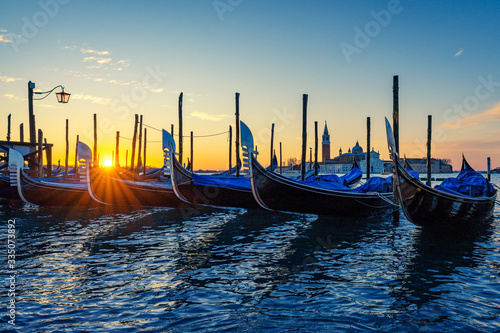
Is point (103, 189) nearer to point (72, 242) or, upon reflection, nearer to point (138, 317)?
point (72, 242)

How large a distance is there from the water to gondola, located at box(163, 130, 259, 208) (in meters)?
2.46

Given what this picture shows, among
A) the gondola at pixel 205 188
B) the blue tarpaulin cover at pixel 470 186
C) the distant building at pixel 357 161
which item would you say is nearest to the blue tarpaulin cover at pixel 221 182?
the gondola at pixel 205 188

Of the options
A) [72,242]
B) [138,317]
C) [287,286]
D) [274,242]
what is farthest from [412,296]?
[72,242]

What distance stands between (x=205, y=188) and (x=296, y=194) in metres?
3.25

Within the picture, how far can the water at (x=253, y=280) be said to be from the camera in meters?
3.74

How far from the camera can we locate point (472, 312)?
401cm

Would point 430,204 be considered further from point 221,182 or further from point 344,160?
point 344,160

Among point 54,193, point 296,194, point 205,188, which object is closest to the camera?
point 296,194

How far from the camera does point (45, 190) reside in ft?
43.9

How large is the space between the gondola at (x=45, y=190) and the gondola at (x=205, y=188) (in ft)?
8.87

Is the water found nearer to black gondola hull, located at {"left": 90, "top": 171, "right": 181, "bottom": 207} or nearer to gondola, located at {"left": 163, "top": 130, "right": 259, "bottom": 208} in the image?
gondola, located at {"left": 163, "top": 130, "right": 259, "bottom": 208}

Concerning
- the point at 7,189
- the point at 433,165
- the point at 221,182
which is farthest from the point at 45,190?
the point at 433,165

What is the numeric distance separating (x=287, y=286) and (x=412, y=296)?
141 cm

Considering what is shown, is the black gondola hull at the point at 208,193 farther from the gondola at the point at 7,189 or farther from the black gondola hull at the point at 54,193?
the gondola at the point at 7,189
